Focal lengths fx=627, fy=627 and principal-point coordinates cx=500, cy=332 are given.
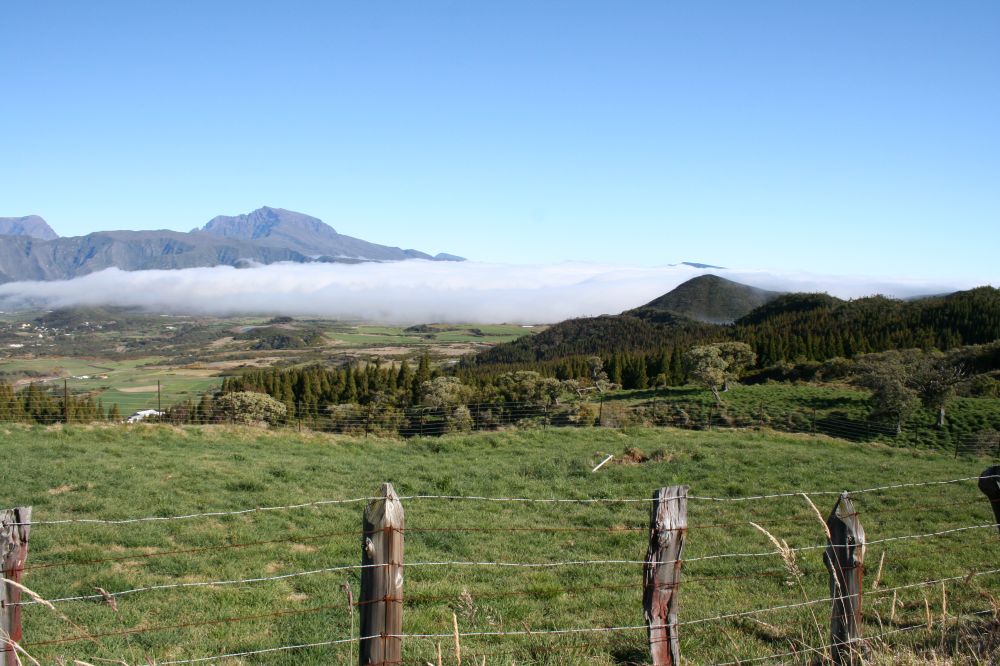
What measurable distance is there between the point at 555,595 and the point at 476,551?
2.02 metres

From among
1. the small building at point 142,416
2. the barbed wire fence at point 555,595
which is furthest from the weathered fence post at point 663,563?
the small building at point 142,416

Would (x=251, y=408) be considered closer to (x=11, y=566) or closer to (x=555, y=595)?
(x=555, y=595)

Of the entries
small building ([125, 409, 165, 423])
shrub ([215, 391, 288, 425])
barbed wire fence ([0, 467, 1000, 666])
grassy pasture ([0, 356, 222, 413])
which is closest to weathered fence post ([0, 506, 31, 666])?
barbed wire fence ([0, 467, 1000, 666])

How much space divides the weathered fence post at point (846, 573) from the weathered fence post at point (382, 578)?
291cm

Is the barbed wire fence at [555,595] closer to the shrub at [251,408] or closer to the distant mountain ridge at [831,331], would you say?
the shrub at [251,408]

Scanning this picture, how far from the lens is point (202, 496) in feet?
35.2

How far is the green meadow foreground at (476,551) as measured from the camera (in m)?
5.36

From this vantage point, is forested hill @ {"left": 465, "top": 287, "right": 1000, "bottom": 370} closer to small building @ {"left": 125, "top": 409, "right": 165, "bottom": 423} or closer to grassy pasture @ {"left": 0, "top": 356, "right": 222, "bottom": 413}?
small building @ {"left": 125, "top": 409, "right": 165, "bottom": 423}

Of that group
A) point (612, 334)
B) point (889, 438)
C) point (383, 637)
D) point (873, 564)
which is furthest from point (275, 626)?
point (612, 334)

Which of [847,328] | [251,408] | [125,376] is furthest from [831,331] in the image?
[125,376]

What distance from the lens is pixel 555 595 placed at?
697 cm

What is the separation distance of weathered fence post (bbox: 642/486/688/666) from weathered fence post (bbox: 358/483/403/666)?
1.62 metres

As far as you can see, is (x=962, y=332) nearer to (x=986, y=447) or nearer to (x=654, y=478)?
(x=986, y=447)

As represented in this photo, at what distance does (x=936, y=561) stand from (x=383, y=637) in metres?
7.78
